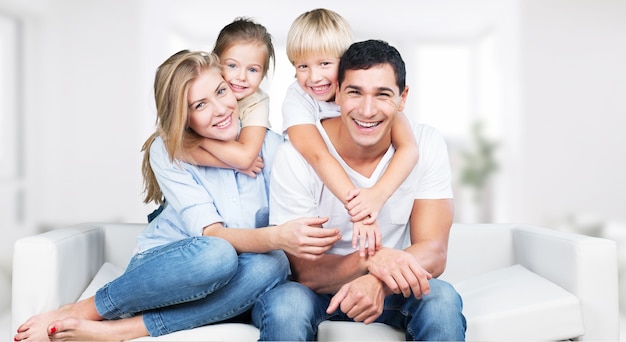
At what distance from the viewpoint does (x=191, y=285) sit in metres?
1.72

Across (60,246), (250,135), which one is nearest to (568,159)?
(250,135)

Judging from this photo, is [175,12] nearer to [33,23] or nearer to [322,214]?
[33,23]

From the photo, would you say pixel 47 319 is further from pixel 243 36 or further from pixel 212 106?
pixel 243 36

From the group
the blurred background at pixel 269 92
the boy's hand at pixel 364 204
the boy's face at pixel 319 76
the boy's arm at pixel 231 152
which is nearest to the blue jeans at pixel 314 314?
the boy's hand at pixel 364 204

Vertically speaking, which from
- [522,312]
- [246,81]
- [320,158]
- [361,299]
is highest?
[246,81]

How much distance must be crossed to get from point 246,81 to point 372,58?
432 millimetres

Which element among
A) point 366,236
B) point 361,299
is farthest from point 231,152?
point 361,299

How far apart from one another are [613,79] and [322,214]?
12.4 ft

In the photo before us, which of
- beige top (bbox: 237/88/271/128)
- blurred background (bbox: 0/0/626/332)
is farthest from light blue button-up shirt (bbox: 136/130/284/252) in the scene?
blurred background (bbox: 0/0/626/332)

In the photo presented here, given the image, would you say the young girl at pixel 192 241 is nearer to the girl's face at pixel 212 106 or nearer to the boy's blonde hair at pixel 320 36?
the girl's face at pixel 212 106

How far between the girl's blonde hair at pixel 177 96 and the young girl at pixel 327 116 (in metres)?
0.26

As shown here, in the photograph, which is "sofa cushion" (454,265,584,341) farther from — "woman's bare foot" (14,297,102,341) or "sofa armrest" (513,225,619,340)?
"woman's bare foot" (14,297,102,341)

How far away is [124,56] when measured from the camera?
199 inches

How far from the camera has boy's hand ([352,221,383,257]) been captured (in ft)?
5.65
